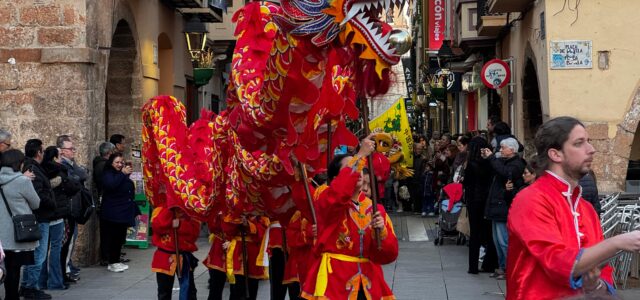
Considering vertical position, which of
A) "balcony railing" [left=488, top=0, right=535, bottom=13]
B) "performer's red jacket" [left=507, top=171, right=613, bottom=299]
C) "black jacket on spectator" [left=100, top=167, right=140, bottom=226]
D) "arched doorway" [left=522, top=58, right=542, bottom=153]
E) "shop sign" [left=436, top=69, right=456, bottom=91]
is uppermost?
"balcony railing" [left=488, top=0, right=535, bottom=13]

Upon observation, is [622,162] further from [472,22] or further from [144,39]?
[472,22]

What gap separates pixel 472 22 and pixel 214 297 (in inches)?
618

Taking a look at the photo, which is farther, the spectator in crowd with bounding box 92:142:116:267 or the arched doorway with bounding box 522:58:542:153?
the arched doorway with bounding box 522:58:542:153

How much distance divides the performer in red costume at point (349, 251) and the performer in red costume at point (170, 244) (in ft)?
9.51

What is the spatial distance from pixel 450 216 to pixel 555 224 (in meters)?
12.6

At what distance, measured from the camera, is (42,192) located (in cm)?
1164

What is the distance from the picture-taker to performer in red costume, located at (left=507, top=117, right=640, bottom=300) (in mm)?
4789

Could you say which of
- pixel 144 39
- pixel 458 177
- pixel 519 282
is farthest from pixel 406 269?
pixel 519 282

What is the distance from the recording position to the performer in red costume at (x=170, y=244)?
991cm

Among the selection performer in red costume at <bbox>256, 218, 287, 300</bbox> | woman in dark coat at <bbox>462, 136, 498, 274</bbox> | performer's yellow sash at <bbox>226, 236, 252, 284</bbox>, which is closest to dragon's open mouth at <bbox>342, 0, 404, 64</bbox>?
performer in red costume at <bbox>256, 218, 287, 300</bbox>

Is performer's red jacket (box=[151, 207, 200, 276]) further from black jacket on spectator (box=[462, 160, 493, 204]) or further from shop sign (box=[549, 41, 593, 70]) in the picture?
shop sign (box=[549, 41, 593, 70])

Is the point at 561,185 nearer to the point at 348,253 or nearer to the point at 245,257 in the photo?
the point at 348,253

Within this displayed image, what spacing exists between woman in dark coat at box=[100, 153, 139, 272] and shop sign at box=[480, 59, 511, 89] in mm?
6995

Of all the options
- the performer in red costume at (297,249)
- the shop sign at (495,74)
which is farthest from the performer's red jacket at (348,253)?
the shop sign at (495,74)
